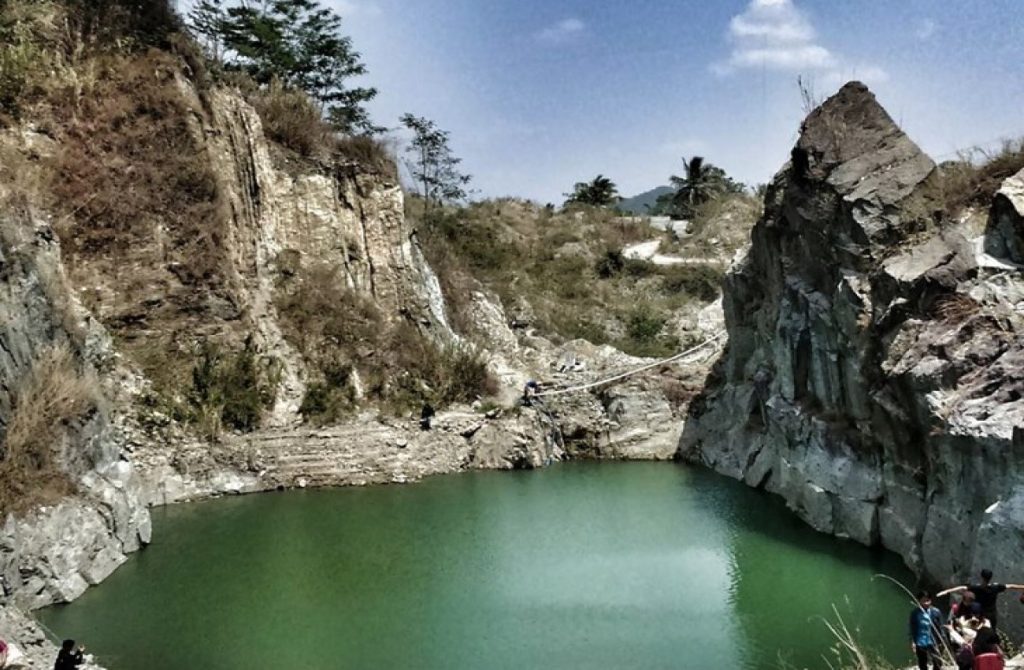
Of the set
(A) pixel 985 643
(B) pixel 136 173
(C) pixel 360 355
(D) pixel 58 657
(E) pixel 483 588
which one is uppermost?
(B) pixel 136 173

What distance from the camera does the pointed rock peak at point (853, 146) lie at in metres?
18.2

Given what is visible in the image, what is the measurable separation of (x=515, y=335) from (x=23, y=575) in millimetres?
26491

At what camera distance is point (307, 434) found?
2416cm

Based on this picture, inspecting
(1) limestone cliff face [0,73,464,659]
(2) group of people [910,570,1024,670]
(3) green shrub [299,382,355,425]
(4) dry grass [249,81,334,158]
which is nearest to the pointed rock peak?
(2) group of people [910,570,1024,670]

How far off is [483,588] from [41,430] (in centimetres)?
821

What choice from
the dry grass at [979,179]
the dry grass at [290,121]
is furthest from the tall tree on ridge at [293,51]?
the dry grass at [979,179]

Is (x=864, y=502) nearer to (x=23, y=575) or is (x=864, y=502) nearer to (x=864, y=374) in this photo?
(x=864, y=374)

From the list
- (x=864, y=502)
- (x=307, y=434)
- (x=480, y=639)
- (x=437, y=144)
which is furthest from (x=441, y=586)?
(x=437, y=144)

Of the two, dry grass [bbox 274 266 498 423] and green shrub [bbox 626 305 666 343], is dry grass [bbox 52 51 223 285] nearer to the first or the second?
dry grass [bbox 274 266 498 423]

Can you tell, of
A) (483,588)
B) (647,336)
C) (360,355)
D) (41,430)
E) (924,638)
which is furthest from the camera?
(647,336)

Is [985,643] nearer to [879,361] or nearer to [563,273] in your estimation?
[879,361]

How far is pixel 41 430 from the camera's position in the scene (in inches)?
583

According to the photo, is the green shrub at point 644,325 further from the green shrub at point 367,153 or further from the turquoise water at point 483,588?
the turquoise water at point 483,588

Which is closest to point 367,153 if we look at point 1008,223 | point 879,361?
point 879,361
